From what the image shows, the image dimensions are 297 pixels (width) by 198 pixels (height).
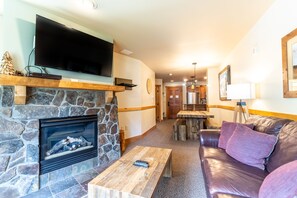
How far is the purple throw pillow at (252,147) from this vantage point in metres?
1.42

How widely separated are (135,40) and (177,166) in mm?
2458

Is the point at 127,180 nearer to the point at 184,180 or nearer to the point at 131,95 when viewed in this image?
the point at 184,180

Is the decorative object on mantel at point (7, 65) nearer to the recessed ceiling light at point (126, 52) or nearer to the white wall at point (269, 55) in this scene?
the recessed ceiling light at point (126, 52)

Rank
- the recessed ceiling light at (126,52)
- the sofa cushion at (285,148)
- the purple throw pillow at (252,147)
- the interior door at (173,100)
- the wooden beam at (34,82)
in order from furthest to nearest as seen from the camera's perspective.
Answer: the interior door at (173,100) < the recessed ceiling light at (126,52) < the wooden beam at (34,82) < the purple throw pillow at (252,147) < the sofa cushion at (285,148)

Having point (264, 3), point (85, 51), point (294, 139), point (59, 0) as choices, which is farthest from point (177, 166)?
point (59, 0)

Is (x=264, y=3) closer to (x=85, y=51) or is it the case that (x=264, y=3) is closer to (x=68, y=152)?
(x=85, y=51)

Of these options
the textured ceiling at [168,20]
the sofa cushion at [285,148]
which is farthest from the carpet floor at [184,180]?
the textured ceiling at [168,20]

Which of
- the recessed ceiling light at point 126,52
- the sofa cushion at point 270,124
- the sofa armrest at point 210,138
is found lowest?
the sofa armrest at point 210,138

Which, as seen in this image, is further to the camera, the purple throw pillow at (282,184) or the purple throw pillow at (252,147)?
the purple throw pillow at (252,147)

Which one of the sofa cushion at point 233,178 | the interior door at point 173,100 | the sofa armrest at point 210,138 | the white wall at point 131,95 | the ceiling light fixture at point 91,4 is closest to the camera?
the sofa cushion at point 233,178

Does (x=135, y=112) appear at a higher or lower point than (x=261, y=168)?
higher

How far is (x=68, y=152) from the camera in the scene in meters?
2.24

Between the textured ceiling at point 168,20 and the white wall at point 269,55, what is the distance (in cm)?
16

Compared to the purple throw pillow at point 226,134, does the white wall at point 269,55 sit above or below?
above
